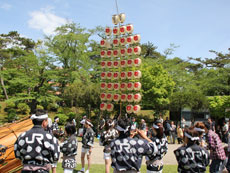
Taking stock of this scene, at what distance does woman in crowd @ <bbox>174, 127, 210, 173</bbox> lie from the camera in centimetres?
405

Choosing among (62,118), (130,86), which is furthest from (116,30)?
(62,118)

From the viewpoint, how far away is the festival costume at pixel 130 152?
12.8 feet

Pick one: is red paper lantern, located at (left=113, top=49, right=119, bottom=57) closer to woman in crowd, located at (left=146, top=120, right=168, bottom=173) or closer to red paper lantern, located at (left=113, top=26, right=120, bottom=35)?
red paper lantern, located at (left=113, top=26, right=120, bottom=35)

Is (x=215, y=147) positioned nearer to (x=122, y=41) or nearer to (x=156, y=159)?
(x=156, y=159)

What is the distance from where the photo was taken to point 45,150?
12.0 ft

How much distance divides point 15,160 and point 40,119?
6.72 feet

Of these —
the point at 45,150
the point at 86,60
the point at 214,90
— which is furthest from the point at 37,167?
the point at 214,90

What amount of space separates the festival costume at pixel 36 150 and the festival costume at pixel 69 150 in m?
1.84

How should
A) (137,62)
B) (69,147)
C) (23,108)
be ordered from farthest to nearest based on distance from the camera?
(23,108) < (137,62) < (69,147)

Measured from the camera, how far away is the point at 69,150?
5602 millimetres

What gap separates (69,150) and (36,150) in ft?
6.78

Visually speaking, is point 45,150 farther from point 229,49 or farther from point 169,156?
point 229,49

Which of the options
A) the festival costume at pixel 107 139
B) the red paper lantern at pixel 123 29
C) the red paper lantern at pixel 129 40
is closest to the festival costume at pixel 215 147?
the festival costume at pixel 107 139

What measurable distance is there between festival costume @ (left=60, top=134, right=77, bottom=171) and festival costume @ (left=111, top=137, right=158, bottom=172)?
6.21 ft
